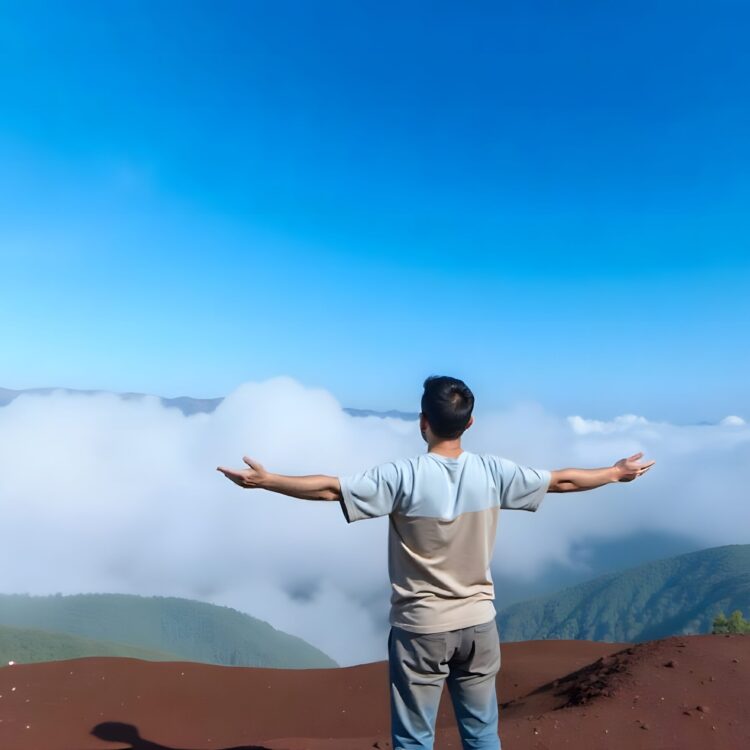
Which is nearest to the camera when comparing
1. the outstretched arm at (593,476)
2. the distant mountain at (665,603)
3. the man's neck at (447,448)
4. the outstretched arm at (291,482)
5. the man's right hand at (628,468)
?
the outstretched arm at (291,482)

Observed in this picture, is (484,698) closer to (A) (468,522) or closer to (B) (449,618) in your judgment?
(B) (449,618)

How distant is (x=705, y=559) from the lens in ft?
604

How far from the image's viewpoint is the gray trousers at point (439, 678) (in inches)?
154

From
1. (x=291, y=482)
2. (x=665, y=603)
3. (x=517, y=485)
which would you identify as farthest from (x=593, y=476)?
(x=665, y=603)

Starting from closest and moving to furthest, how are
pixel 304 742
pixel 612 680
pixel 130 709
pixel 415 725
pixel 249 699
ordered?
pixel 415 725 → pixel 304 742 → pixel 612 680 → pixel 130 709 → pixel 249 699

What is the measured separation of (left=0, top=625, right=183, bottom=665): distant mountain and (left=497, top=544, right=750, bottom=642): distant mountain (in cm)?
10190

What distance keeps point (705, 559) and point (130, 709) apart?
206365mm

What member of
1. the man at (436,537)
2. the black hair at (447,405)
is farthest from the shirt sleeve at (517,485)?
the black hair at (447,405)

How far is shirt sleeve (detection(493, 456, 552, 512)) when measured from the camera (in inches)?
160

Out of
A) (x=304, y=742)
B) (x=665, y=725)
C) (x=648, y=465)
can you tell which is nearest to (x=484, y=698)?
(x=648, y=465)

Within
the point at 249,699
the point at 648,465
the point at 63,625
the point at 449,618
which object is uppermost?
the point at 648,465

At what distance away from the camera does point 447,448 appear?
4.04 meters

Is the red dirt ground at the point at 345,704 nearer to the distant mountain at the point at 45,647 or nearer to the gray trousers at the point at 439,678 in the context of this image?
the gray trousers at the point at 439,678

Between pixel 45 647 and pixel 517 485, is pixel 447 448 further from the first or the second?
pixel 45 647
